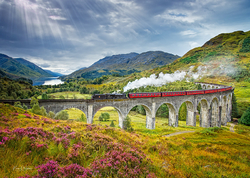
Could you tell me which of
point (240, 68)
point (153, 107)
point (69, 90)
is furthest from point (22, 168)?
point (240, 68)

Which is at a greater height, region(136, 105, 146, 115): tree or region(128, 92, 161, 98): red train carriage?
region(128, 92, 161, 98): red train carriage

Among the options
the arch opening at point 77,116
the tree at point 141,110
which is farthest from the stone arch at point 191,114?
the arch opening at point 77,116

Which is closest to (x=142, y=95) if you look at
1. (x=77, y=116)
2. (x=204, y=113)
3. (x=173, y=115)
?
(x=173, y=115)

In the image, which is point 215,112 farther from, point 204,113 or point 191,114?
point 191,114

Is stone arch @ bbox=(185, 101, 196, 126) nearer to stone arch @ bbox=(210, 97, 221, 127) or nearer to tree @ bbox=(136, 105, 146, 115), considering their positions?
stone arch @ bbox=(210, 97, 221, 127)

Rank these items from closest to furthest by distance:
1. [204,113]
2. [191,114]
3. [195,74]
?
[191,114] < [204,113] < [195,74]

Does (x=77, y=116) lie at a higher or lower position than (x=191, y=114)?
lower

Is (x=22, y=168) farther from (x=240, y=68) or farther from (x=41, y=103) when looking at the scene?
(x=240, y=68)

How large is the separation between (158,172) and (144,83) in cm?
8049

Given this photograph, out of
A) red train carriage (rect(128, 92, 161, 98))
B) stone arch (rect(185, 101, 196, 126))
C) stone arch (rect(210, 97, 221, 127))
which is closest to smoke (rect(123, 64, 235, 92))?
stone arch (rect(210, 97, 221, 127))

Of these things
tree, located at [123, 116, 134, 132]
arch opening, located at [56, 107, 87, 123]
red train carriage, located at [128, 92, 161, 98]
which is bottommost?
arch opening, located at [56, 107, 87, 123]

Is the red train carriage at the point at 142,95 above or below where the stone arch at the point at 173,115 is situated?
above

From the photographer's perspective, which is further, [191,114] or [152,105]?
[191,114]

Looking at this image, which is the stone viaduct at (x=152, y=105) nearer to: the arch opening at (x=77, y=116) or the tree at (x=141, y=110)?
the arch opening at (x=77, y=116)
